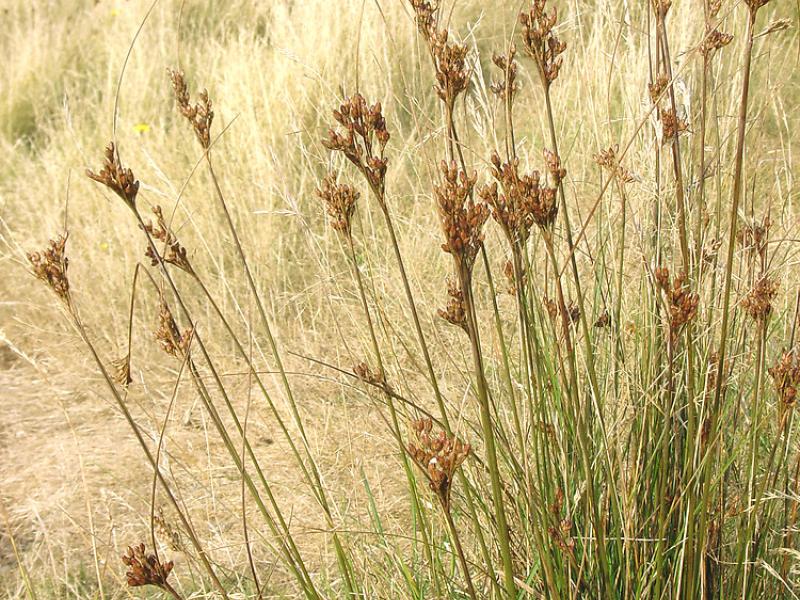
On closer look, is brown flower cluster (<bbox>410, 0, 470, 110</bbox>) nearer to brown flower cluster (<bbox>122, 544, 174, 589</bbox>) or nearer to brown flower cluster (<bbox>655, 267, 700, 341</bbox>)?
brown flower cluster (<bbox>655, 267, 700, 341</bbox>)

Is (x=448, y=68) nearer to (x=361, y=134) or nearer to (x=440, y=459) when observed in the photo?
→ (x=361, y=134)

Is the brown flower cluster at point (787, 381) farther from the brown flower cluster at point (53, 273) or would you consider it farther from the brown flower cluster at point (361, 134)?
the brown flower cluster at point (53, 273)

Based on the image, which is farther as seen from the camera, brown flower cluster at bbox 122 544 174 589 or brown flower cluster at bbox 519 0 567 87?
brown flower cluster at bbox 519 0 567 87

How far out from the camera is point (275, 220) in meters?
3.49

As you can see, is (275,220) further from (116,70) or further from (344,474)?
(116,70)

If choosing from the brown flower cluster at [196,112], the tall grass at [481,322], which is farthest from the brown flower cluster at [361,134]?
the brown flower cluster at [196,112]

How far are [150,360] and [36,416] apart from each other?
0.45 m

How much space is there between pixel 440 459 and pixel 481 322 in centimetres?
178

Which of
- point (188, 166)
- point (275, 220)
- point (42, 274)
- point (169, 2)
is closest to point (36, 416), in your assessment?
point (275, 220)

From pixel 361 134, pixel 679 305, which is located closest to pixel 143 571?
pixel 361 134

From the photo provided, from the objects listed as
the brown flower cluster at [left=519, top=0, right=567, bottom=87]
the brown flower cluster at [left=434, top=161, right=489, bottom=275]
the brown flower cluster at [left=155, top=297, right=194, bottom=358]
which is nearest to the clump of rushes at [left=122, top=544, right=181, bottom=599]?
the brown flower cluster at [left=155, top=297, right=194, bottom=358]

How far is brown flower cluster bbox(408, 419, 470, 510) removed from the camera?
0.76 metres

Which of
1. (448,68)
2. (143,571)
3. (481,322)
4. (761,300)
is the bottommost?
(481,322)

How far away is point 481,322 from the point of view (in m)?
2.53
